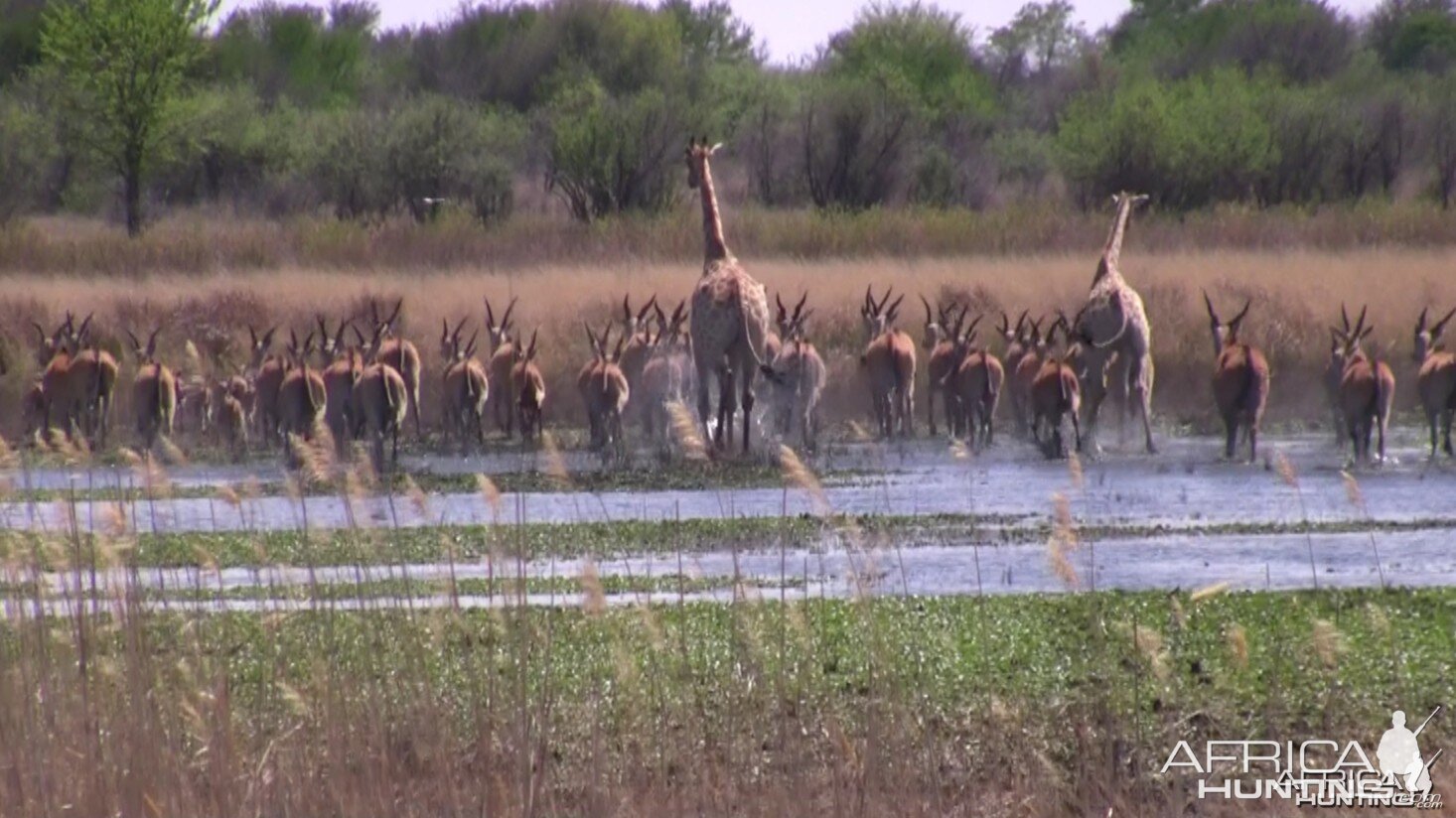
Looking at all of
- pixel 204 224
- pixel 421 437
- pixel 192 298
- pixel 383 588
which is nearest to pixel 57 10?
pixel 204 224

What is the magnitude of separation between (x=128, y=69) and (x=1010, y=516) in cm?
3279

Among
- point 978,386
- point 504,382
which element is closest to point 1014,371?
point 978,386

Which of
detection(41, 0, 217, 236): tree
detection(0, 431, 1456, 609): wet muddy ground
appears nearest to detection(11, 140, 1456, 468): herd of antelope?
detection(0, 431, 1456, 609): wet muddy ground

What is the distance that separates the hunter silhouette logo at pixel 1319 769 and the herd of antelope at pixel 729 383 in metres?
11.7

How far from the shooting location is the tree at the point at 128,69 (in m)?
46.3

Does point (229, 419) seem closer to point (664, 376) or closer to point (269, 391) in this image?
point (269, 391)

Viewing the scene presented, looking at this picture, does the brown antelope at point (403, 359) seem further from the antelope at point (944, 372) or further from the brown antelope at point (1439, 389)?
the brown antelope at point (1439, 389)

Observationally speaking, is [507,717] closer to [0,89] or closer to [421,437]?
[421,437]

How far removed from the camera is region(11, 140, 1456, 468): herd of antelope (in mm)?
21984

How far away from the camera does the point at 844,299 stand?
101 feet

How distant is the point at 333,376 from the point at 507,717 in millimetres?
15029

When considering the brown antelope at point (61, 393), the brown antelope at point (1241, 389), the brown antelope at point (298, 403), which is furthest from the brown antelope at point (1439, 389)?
the brown antelope at point (61, 393)

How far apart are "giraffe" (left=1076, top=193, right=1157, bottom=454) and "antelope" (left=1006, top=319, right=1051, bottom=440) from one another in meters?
0.57

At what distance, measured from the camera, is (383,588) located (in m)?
9.97
